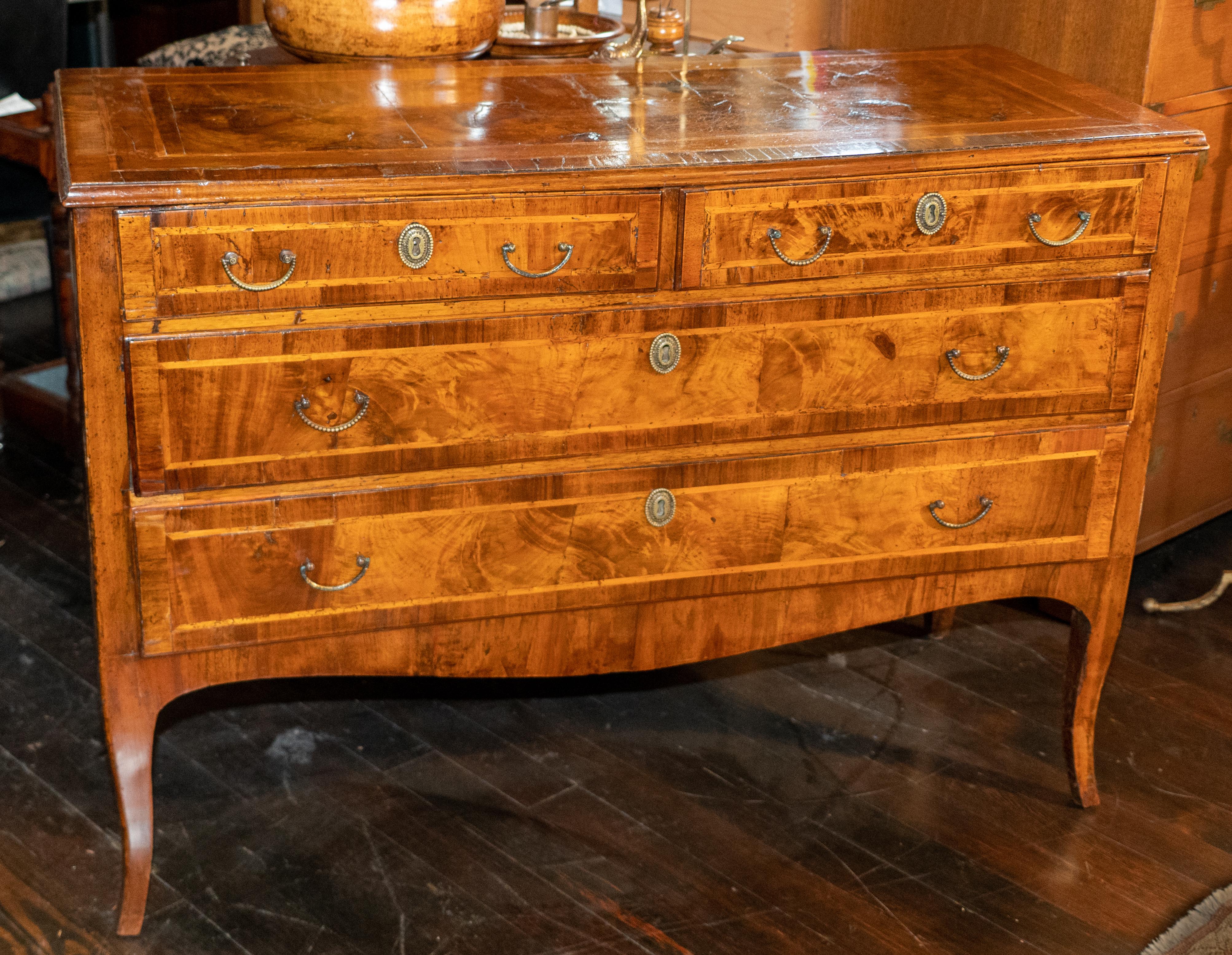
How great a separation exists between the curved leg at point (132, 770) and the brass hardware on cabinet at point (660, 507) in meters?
0.63

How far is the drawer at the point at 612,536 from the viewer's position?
1646 millimetres

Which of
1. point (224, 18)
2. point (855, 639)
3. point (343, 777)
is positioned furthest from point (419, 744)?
point (224, 18)

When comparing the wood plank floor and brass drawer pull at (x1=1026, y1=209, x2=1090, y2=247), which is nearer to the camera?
brass drawer pull at (x1=1026, y1=209, x2=1090, y2=247)

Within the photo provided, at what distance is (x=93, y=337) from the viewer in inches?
→ 59.4

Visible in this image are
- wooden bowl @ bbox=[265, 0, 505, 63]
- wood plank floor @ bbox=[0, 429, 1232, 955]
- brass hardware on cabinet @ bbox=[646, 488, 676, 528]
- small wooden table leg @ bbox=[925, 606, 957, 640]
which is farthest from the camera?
small wooden table leg @ bbox=[925, 606, 957, 640]

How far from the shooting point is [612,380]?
1685 mm

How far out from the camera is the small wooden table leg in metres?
2.54

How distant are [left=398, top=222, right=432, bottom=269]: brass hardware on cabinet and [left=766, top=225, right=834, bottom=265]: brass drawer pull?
1.28 ft

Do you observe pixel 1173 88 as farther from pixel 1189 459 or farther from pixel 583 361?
pixel 583 361

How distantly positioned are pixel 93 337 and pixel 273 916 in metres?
0.79

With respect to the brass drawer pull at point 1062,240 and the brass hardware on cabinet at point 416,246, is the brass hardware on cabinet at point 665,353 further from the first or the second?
the brass drawer pull at point 1062,240

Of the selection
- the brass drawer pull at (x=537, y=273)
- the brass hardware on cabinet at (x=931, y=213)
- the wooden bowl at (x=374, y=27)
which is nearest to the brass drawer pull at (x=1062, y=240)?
the brass hardware on cabinet at (x=931, y=213)

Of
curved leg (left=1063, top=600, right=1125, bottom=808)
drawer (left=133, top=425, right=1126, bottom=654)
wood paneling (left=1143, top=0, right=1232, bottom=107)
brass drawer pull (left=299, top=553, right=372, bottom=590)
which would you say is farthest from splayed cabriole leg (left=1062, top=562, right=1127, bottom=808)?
brass drawer pull (left=299, top=553, right=372, bottom=590)

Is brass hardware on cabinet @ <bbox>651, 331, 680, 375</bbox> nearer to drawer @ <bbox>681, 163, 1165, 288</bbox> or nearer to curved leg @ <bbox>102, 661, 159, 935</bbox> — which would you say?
drawer @ <bbox>681, 163, 1165, 288</bbox>
